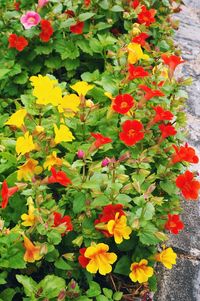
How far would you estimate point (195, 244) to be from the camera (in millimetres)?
2605

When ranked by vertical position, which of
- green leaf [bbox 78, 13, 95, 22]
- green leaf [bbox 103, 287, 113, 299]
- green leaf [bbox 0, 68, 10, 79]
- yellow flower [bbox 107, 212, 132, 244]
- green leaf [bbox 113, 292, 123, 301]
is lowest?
green leaf [bbox 113, 292, 123, 301]

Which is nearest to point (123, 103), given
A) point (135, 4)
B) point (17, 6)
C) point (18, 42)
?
point (18, 42)

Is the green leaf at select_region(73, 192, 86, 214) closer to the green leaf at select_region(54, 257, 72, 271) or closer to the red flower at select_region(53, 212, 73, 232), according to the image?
the red flower at select_region(53, 212, 73, 232)

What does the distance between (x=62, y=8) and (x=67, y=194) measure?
5.02ft

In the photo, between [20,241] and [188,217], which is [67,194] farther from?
[188,217]

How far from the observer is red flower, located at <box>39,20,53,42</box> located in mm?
3039

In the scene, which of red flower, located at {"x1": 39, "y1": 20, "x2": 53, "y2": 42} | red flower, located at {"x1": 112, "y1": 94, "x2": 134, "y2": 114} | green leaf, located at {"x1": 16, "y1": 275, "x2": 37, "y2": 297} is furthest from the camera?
red flower, located at {"x1": 39, "y1": 20, "x2": 53, "y2": 42}

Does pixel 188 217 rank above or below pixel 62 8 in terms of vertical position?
below

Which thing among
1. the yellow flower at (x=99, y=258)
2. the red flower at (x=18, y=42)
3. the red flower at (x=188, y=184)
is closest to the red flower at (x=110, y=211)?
the yellow flower at (x=99, y=258)

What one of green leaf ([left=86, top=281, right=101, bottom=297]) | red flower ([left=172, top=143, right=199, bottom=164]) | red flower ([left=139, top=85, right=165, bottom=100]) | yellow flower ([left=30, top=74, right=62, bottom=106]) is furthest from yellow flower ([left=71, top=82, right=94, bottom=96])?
green leaf ([left=86, top=281, right=101, bottom=297])

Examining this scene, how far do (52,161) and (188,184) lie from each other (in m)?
0.57

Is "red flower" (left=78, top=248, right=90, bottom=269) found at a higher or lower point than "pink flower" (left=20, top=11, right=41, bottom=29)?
lower

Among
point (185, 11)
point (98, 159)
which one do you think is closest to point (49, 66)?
point (98, 159)

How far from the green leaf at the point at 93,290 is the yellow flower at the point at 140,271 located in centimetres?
14
